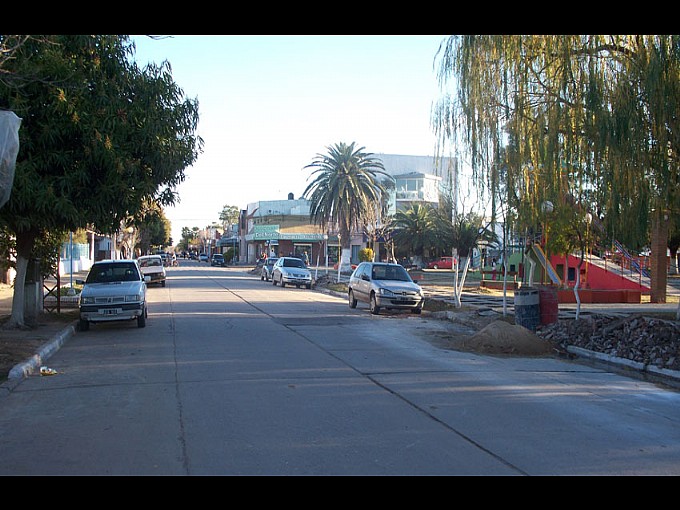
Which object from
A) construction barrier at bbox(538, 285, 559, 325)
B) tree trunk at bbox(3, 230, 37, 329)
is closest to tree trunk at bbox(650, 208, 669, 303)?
construction barrier at bbox(538, 285, 559, 325)

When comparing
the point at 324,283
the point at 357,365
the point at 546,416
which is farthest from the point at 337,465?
the point at 324,283

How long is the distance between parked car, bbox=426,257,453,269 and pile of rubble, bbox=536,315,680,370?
50995mm

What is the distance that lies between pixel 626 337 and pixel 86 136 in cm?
1210

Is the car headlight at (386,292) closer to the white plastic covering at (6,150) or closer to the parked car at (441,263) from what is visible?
the white plastic covering at (6,150)

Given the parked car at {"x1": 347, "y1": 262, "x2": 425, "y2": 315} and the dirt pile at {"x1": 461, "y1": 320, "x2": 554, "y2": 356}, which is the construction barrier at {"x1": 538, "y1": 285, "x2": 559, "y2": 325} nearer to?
the dirt pile at {"x1": 461, "y1": 320, "x2": 554, "y2": 356}

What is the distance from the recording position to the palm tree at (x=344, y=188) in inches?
1679

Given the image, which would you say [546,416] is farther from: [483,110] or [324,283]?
[324,283]

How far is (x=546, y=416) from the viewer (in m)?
7.93

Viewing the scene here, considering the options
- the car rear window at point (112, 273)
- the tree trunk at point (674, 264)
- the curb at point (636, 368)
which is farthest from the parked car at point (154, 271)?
the tree trunk at point (674, 264)

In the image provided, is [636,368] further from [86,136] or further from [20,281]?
[20,281]

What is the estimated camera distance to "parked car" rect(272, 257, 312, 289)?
39.4 m

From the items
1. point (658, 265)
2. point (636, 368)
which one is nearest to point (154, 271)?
point (658, 265)

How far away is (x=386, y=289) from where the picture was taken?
21219mm

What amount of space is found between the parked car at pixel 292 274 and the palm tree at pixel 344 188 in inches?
180
